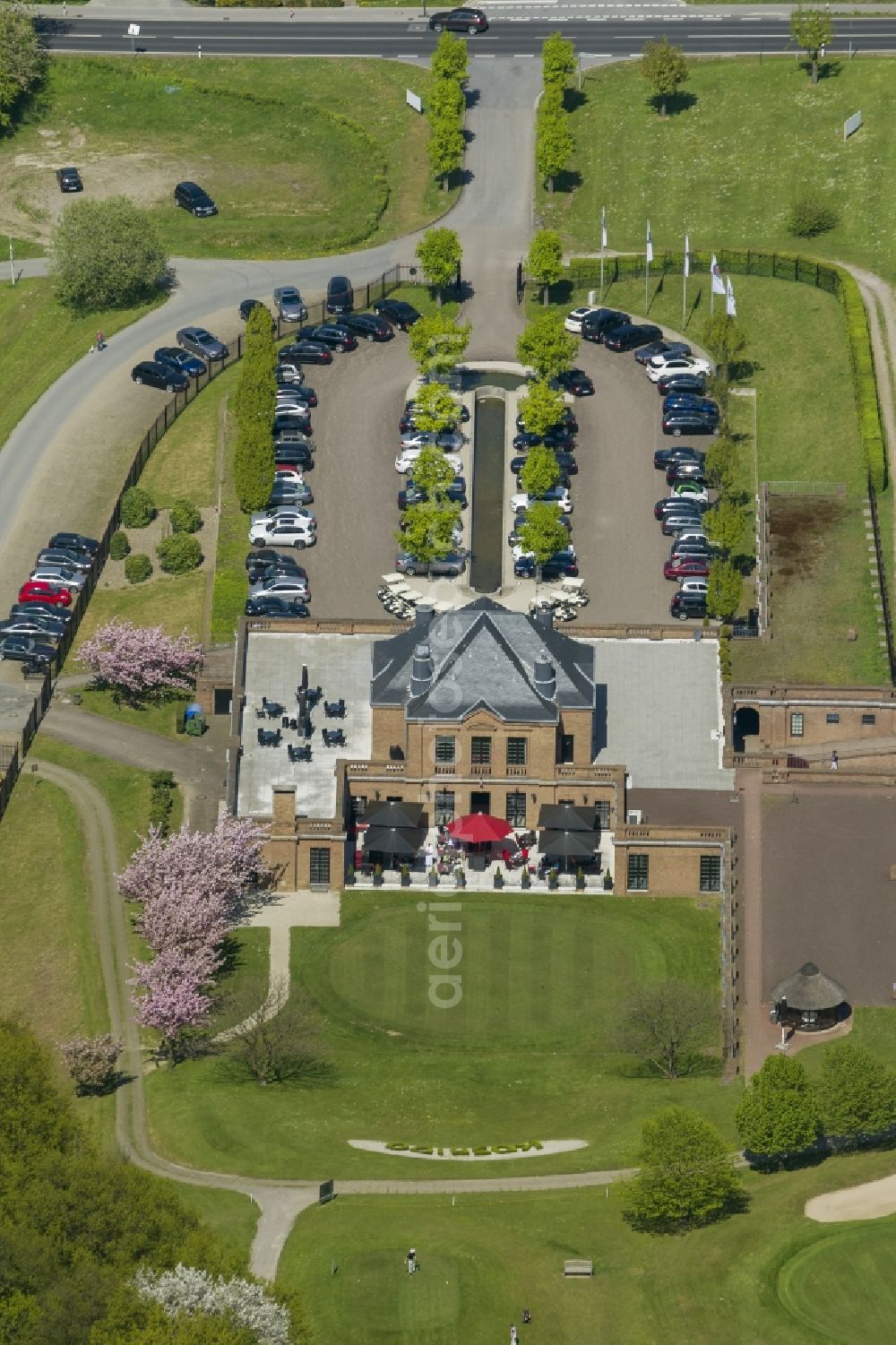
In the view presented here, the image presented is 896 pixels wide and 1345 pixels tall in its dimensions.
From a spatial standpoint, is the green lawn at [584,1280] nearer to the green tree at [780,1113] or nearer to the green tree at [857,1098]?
the green tree at [780,1113]

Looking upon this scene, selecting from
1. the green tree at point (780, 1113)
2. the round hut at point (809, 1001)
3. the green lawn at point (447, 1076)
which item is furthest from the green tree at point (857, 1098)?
the round hut at point (809, 1001)

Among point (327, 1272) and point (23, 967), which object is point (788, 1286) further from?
point (23, 967)

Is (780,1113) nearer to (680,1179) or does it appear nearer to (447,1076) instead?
(680,1179)

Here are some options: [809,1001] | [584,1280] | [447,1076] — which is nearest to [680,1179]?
[584,1280]

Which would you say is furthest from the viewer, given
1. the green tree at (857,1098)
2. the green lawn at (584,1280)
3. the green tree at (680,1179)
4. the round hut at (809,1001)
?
the round hut at (809,1001)

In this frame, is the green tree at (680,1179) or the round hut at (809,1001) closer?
the green tree at (680,1179)

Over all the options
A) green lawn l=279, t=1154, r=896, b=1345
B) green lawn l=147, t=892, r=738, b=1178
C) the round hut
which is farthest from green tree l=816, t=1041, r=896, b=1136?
the round hut

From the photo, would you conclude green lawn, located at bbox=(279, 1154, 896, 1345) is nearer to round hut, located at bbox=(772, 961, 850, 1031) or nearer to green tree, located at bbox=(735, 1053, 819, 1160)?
green tree, located at bbox=(735, 1053, 819, 1160)
